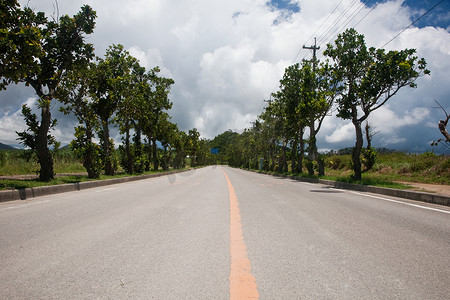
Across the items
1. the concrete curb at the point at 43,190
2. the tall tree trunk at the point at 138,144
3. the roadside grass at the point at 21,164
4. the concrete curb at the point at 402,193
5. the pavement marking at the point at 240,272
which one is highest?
the tall tree trunk at the point at 138,144

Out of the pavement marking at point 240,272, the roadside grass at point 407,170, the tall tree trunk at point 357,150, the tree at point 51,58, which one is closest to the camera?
the pavement marking at point 240,272

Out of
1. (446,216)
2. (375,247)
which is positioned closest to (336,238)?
(375,247)

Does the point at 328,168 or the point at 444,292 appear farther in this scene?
the point at 328,168

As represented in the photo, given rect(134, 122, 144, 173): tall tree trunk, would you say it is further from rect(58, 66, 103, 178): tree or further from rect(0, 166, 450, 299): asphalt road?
rect(0, 166, 450, 299): asphalt road

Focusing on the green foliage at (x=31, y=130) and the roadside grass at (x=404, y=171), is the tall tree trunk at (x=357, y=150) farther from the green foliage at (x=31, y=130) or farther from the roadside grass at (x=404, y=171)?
the green foliage at (x=31, y=130)

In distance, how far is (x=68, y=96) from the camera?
52.6ft

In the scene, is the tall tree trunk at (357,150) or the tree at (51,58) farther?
the tall tree trunk at (357,150)

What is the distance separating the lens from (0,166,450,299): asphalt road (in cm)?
239

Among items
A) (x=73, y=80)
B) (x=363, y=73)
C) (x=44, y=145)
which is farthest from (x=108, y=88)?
(x=363, y=73)

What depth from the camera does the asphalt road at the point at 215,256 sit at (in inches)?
94.3

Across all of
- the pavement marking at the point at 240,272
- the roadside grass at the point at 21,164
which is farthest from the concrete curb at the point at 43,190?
the pavement marking at the point at 240,272

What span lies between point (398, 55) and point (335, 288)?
15.1 m

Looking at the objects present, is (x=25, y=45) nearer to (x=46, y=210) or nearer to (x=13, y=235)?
(x=46, y=210)

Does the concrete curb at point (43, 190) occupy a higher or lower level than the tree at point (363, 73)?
lower
